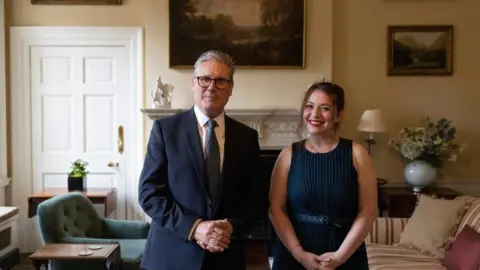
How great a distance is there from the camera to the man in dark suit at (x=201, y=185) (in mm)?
1773

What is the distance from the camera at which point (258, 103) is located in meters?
4.92

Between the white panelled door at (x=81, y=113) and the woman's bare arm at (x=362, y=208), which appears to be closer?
the woman's bare arm at (x=362, y=208)

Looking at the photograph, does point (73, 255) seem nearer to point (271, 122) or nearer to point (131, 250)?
point (131, 250)

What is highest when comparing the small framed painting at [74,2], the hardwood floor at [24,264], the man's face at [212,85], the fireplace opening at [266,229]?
the small framed painting at [74,2]

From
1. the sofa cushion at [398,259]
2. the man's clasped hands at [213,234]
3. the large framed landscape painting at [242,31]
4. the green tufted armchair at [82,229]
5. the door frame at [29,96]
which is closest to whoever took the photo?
the man's clasped hands at [213,234]

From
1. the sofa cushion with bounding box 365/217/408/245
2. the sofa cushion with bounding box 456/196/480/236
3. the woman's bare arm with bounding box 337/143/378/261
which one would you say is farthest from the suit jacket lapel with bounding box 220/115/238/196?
the sofa cushion with bounding box 365/217/408/245

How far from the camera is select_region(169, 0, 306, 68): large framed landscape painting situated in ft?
15.9

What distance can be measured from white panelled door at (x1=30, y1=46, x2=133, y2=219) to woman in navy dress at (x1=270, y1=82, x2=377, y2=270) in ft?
11.0

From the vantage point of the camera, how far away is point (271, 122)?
4.85 metres

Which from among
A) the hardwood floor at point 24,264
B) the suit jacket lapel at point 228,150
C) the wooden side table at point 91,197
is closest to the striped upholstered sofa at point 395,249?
the suit jacket lapel at point 228,150

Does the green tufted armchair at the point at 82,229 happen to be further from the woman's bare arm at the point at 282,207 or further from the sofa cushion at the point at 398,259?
the woman's bare arm at the point at 282,207

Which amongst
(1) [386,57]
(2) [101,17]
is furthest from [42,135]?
(1) [386,57]

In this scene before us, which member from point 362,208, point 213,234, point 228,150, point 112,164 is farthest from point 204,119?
point 112,164

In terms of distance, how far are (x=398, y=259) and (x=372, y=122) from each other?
5.17 ft
